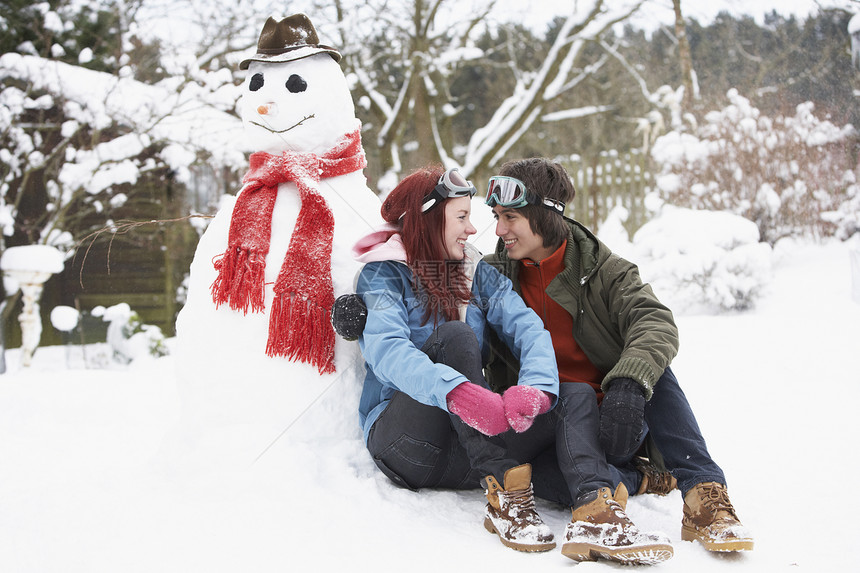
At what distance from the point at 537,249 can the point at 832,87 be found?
20.0 feet

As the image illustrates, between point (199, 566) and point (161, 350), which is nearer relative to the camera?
point (199, 566)

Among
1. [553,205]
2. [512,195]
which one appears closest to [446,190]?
[512,195]

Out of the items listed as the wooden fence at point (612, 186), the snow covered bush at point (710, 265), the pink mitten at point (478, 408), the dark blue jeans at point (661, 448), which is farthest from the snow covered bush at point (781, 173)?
the pink mitten at point (478, 408)

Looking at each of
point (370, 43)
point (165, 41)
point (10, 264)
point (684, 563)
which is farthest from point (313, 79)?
point (370, 43)

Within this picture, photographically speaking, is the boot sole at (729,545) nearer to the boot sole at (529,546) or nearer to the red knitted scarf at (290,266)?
the boot sole at (529,546)

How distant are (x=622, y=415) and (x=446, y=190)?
0.80 m

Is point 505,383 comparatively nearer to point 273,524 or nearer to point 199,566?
point 273,524

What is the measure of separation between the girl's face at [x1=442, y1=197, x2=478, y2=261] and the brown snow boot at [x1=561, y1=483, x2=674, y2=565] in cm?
79

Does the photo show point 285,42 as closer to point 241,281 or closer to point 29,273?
point 241,281

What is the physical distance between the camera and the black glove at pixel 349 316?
1.87 m

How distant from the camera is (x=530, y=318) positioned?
6.50 feet

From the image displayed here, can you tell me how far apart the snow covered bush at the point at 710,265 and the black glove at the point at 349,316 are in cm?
397

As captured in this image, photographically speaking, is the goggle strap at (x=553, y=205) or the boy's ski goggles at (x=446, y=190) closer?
the boy's ski goggles at (x=446, y=190)

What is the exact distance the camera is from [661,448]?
187 cm
